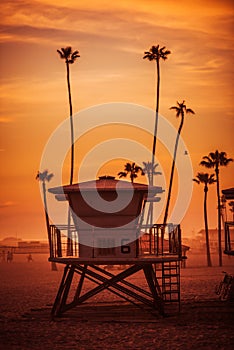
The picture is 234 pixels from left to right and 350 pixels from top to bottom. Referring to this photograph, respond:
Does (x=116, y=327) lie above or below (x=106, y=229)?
below

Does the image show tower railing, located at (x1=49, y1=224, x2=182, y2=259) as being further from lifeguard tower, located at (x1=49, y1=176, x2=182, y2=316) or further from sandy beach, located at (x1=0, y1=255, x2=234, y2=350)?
sandy beach, located at (x1=0, y1=255, x2=234, y2=350)

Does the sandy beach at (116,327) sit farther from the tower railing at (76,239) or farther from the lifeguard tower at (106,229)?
the tower railing at (76,239)

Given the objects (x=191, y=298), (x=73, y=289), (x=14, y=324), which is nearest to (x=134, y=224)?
(x=14, y=324)

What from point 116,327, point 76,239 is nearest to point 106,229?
point 76,239

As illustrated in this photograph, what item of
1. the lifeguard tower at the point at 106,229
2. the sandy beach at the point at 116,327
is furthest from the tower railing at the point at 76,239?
the sandy beach at the point at 116,327

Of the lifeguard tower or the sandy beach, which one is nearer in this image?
the sandy beach

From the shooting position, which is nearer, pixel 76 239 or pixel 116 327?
pixel 116 327

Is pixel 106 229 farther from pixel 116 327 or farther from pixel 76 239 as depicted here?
pixel 116 327

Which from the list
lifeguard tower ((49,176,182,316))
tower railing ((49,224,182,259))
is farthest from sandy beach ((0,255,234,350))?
tower railing ((49,224,182,259))

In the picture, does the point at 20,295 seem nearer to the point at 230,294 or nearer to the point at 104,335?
the point at 230,294

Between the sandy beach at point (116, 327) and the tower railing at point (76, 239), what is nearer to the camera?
the sandy beach at point (116, 327)

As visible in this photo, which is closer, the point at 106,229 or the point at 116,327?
the point at 116,327

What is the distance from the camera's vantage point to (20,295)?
40.2 meters

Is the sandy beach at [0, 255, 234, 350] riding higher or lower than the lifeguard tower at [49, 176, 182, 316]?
lower
